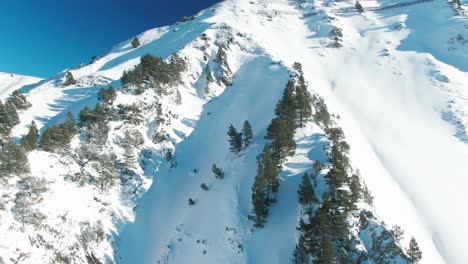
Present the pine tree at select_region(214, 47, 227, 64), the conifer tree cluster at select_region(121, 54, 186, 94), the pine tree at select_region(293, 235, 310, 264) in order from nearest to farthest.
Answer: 1. the pine tree at select_region(293, 235, 310, 264)
2. the conifer tree cluster at select_region(121, 54, 186, 94)
3. the pine tree at select_region(214, 47, 227, 64)

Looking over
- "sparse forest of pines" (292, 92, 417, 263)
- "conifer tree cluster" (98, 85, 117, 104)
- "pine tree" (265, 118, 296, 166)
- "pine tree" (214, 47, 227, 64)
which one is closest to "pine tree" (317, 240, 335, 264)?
"sparse forest of pines" (292, 92, 417, 263)

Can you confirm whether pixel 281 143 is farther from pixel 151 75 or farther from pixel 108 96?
pixel 151 75

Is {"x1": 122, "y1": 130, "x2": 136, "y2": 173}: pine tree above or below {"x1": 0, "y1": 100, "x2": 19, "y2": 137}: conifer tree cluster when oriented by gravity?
below

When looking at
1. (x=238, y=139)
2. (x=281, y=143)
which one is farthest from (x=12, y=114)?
(x=281, y=143)

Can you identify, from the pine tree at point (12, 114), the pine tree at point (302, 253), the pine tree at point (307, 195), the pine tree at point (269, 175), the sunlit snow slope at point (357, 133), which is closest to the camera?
the pine tree at point (302, 253)

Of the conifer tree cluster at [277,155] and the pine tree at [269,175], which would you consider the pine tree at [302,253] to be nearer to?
the conifer tree cluster at [277,155]

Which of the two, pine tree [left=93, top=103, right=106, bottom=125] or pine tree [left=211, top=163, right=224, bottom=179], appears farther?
pine tree [left=93, top=103, right=106, bottom=125]

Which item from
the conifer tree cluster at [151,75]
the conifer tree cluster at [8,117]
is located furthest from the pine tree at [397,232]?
the conifer tree cluster at [8,117]

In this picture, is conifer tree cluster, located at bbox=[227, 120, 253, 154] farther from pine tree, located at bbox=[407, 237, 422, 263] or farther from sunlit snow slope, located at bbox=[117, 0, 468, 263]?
pine tree, located at bbox=[407, 237, 422, 263]
